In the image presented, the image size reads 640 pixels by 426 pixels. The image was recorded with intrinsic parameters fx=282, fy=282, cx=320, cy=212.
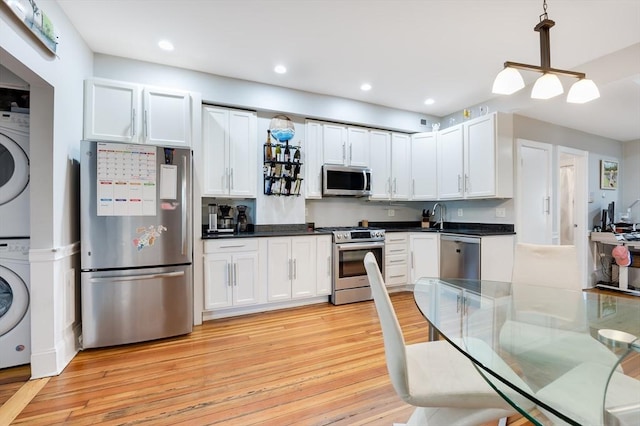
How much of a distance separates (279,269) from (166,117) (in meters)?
1.97

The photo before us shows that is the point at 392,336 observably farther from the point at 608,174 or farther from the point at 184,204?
the point at 608,174

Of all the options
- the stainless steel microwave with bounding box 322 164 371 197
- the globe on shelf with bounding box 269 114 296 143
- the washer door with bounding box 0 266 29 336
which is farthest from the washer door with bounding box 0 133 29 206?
A: the stainless steel microwave with bounding box 322 164 371 197

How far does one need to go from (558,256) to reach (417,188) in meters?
2.50

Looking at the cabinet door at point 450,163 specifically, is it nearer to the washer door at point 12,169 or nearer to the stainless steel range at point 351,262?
the stainless steel range at point 351,262

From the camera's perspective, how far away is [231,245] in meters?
3.02

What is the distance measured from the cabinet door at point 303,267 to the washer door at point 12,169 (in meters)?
2.32

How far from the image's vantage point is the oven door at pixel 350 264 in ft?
11.5

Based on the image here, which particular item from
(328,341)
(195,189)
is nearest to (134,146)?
(195,189)

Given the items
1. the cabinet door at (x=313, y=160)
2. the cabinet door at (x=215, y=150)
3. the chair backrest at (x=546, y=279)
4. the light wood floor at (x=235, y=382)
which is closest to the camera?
the light wood floor at (x=235, y=382)

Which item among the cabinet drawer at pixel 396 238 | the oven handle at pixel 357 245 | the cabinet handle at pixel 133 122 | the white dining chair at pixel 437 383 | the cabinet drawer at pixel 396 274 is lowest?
the cabinet drawer at pixel 396 274

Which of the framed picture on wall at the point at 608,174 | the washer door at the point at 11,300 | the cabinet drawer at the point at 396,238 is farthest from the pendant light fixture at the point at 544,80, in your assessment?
the framed picture on wall at the point at 608,174

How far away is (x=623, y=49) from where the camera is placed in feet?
8.46

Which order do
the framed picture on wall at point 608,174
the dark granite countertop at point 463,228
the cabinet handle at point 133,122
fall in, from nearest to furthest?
1. the cabinet handle at point 133,122
2. the dark granite countertop at point 463,228
3. the framed picture on wall at point 608,174

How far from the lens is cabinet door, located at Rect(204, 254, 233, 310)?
2926mm
